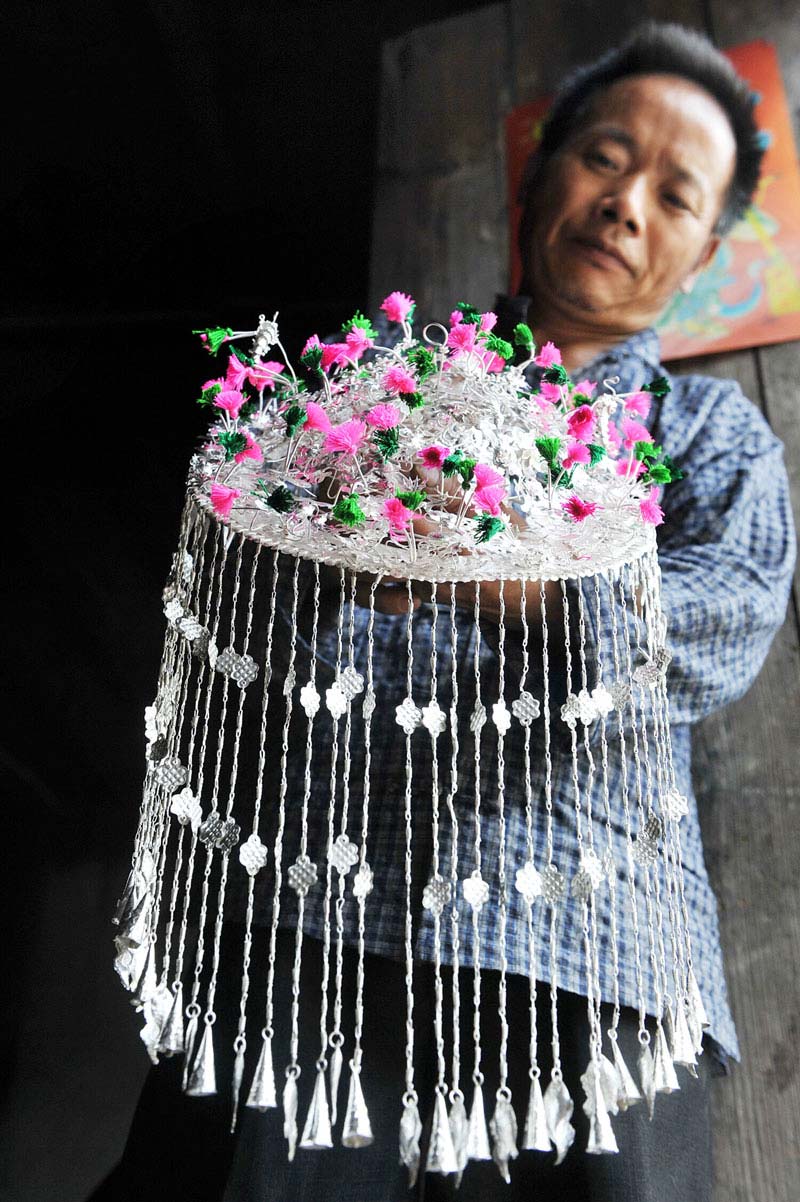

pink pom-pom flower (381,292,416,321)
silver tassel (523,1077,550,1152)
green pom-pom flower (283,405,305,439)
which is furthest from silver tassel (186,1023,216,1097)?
pink pom-pom flower (381,292,416,321)

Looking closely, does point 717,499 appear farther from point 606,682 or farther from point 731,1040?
point 731,1040

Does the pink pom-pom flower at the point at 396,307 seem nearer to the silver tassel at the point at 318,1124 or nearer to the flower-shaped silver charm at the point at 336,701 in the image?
the flower-shaped silver charm at the point at 336,701

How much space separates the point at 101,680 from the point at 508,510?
0.51 meters

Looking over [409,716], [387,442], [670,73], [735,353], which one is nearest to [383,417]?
[387,442]

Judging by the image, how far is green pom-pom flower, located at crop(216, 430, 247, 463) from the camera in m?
0.82

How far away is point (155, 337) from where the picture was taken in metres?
1.22

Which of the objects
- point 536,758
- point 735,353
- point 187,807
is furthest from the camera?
point 735,353

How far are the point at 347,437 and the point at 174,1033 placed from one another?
46cm

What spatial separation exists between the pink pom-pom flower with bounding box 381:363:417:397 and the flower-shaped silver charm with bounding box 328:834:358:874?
13.9 inches

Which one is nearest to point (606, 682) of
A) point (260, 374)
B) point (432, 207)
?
point (260, 374)

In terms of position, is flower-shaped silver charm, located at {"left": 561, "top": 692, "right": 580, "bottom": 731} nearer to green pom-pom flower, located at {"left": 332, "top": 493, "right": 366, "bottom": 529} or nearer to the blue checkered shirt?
the blue checkered shirt

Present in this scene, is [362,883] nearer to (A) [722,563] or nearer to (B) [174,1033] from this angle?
(B) [174,1033]

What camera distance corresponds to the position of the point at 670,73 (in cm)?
139

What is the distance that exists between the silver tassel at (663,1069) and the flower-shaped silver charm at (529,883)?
→ 0.46 ft
